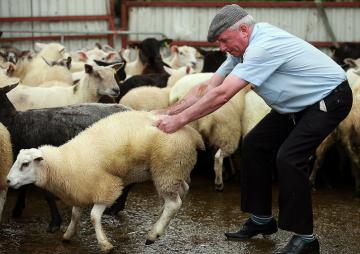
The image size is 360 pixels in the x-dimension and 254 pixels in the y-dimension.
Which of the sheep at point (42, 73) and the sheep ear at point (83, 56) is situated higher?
the sheep at point (42, 73)

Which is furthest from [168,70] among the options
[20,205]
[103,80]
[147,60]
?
[20,205]

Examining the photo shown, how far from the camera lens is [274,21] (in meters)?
18.2

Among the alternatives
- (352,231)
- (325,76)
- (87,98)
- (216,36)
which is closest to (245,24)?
(216,36)

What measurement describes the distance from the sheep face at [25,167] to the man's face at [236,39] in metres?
1.68

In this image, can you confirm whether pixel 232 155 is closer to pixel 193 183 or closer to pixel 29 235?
pixel 193 183

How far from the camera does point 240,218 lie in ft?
23.4

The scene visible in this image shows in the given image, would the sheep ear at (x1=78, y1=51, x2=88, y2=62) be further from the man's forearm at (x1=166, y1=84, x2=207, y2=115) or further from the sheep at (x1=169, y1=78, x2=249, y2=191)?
the man's forearm at (x1=166, y1=84, x2=207, y2=115)

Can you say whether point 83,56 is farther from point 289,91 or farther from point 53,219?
point 289,91

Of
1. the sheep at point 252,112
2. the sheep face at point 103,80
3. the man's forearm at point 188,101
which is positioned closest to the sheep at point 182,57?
the sheep at point 252,112

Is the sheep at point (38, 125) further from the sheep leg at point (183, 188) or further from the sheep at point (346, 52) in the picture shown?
the sheep at point (346, 52)

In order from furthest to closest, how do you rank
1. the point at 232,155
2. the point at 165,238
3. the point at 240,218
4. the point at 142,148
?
the point at 232,155, the point at 240,218, the point at 165,238, the point at 142,148

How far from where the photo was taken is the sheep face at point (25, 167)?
5.66 m

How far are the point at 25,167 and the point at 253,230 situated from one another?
196cm

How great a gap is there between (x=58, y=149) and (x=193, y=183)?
327cm
